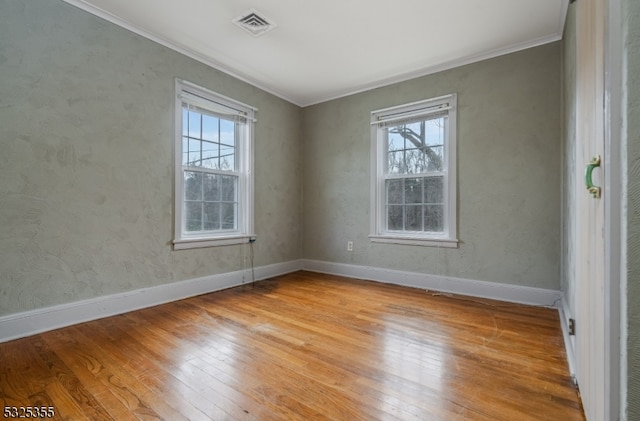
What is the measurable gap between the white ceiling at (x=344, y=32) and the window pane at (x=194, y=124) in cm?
59

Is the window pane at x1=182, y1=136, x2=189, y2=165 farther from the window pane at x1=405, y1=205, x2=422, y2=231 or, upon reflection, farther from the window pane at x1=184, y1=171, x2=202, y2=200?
the window pane at x1=405, y1=205, x2=422, y2=231

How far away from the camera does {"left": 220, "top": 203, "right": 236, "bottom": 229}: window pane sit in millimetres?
3484

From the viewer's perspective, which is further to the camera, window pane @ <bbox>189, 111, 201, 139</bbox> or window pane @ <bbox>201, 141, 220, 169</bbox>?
window pane @ <bbox>201, 141, 220, 169</bbox>

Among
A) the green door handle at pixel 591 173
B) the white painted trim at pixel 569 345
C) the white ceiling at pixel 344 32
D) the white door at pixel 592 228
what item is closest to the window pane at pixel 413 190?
the white ceiling at pixel 344 32

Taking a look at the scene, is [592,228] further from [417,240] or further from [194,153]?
[194,153]

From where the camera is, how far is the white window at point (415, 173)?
130 inches

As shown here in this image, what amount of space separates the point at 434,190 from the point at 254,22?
2501 millimetres

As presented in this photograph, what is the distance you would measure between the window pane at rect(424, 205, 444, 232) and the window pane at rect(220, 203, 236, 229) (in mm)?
2304

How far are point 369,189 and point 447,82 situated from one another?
4.92 feet

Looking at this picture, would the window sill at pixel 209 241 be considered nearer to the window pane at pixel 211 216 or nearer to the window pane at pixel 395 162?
the window pane at pixel 211 216

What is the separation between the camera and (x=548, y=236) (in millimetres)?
2756

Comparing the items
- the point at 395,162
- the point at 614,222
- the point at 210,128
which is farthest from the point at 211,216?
the point at 614,222

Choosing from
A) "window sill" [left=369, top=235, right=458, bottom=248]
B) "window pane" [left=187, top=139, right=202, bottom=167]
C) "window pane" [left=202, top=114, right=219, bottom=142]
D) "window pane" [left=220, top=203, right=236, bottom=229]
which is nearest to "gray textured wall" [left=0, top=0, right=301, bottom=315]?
"window pane" [left=187, top=139, right=202, bottom=167]

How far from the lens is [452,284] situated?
3.23 m
